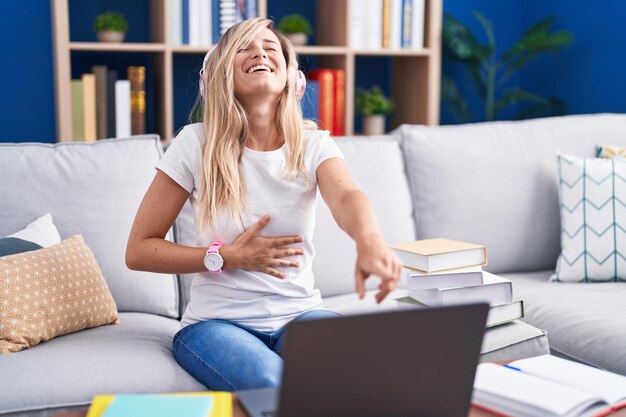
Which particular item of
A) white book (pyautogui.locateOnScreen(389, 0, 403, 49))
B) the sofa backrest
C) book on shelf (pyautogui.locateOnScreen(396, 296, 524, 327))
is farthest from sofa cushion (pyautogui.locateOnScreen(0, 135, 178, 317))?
white book (pyautogui.locateOnScreen(389, 0, 403, 49))

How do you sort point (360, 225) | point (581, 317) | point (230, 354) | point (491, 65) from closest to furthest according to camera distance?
point (360, 225)
point (230, 354)
point (581, 317)
point (491, 65)

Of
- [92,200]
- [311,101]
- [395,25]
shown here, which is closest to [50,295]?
[92,200]

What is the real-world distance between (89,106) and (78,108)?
0.04 meters

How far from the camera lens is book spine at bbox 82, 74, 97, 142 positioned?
9.12 feet

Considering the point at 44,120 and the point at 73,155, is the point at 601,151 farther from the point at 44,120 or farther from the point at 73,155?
the point at 44,120

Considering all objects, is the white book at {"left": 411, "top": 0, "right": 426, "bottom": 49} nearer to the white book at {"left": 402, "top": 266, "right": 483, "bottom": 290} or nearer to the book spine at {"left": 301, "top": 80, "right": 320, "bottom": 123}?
the book spine at {"left": 301, "top": 80, "right": 320, "bottom": 123}

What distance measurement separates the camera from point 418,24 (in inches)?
125

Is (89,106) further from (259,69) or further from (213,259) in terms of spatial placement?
(213,259)

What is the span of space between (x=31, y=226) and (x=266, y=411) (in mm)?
1022

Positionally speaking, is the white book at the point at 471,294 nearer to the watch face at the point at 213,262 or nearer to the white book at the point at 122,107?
the watch face at the point at 213,262

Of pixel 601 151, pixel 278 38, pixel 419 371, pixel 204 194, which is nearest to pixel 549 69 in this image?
pixel 601 151

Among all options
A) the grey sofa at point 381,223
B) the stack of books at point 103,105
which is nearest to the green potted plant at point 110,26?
the stack of books at point 103,105

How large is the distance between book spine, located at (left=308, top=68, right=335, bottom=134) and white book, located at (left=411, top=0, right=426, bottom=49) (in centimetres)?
38

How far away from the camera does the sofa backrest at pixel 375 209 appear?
7.17 feet
